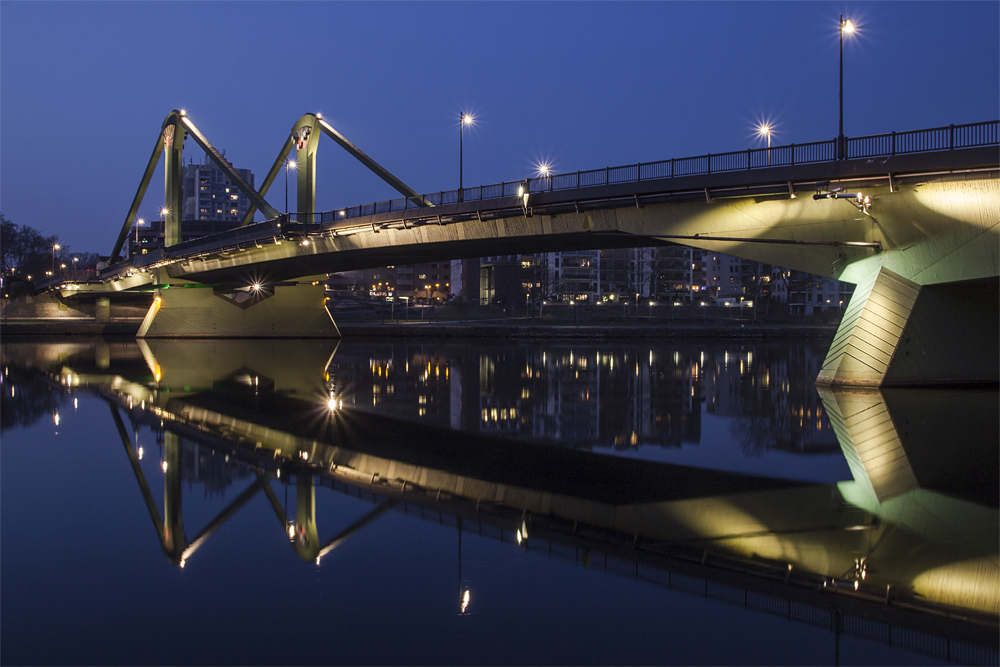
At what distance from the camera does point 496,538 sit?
318 inches

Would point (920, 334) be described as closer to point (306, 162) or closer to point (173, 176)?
point (306, 162)

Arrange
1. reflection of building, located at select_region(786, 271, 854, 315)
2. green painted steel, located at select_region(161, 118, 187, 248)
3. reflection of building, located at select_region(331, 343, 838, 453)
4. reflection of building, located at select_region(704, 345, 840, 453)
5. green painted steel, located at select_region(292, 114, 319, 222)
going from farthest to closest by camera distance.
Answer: reflection of building, located at select_region(786, 271, 854, 315) → green painted steel, located at select_region(161, 118, 187, 248) → green painted steel, located at select_region(292, 114, 319, 222) → reflection of building, located at select_region(331, 343, 838, 453) → reflection of building, located at select_region(704, 345, 840, 453)

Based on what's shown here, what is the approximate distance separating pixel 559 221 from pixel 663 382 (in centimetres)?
894

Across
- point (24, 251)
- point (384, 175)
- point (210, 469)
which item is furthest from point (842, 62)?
point (24, 251)

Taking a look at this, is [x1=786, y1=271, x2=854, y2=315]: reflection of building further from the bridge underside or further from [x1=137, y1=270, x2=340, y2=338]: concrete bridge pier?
the bridge underside

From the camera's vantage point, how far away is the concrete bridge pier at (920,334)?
23.4 metres

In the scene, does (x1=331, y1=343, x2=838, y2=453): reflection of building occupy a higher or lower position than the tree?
lower

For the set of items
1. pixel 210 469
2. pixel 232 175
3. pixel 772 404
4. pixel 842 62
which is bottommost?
pixel 210 469

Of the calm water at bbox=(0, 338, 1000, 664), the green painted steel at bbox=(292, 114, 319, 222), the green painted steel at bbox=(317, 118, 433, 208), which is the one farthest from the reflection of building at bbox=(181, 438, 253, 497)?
the green painted steel at bbox=(292, 114, 319, 222)

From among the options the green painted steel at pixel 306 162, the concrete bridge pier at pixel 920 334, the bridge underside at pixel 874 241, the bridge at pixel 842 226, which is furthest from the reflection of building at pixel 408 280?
the concrete bridge pier at pixel 920 334

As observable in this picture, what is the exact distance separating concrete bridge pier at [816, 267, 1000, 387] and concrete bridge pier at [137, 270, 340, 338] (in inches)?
1840

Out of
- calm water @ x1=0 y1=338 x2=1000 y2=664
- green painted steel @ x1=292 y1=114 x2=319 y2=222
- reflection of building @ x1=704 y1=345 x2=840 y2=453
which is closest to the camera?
calm water @ x1=0 y1=338 x2=1000 y2=664

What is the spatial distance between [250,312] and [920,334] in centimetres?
5250

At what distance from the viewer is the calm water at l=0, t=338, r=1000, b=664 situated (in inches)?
221
